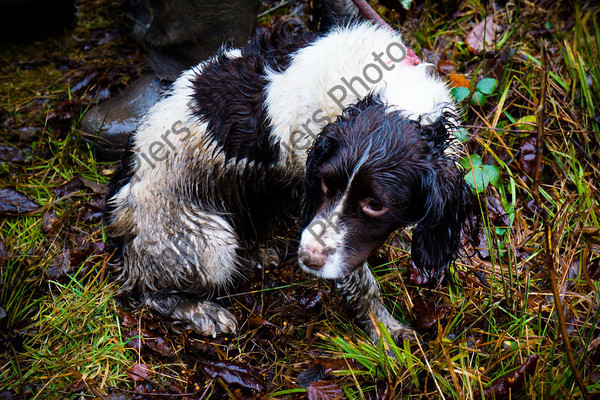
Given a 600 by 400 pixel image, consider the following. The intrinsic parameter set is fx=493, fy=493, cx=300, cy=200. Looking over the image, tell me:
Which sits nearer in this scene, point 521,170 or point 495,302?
point 495,302

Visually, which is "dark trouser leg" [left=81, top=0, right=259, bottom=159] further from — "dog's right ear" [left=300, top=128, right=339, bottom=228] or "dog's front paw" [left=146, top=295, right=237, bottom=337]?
"dog's right ear" [left=300, top=128, right=339, bottom=228]

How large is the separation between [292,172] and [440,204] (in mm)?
869

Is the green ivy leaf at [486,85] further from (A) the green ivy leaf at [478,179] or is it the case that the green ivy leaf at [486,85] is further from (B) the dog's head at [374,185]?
(B) the dog's head at [374,185]

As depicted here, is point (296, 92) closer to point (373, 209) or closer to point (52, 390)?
point (373, 209)

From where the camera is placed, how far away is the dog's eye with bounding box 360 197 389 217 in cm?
216

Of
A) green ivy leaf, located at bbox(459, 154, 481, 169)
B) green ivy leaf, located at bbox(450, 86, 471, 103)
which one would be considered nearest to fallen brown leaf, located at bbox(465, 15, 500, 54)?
green ivy leaf, located at bbox(450, 86, 471, 103)

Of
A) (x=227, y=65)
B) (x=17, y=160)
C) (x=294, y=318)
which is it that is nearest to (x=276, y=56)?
(x=227, y=65)

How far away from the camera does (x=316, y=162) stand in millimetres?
2293

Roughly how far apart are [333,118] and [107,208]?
1.53 m

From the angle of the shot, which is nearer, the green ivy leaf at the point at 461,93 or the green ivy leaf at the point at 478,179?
the green ivy leaf at the point at 478,179

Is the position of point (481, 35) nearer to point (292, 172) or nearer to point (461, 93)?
point (461, 93)

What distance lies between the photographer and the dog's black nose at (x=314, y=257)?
7.22 ft

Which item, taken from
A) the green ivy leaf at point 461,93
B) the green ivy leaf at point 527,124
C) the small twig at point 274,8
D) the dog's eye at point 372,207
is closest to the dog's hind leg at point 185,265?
the dog's eye at point 372,207

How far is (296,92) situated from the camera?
248cm
